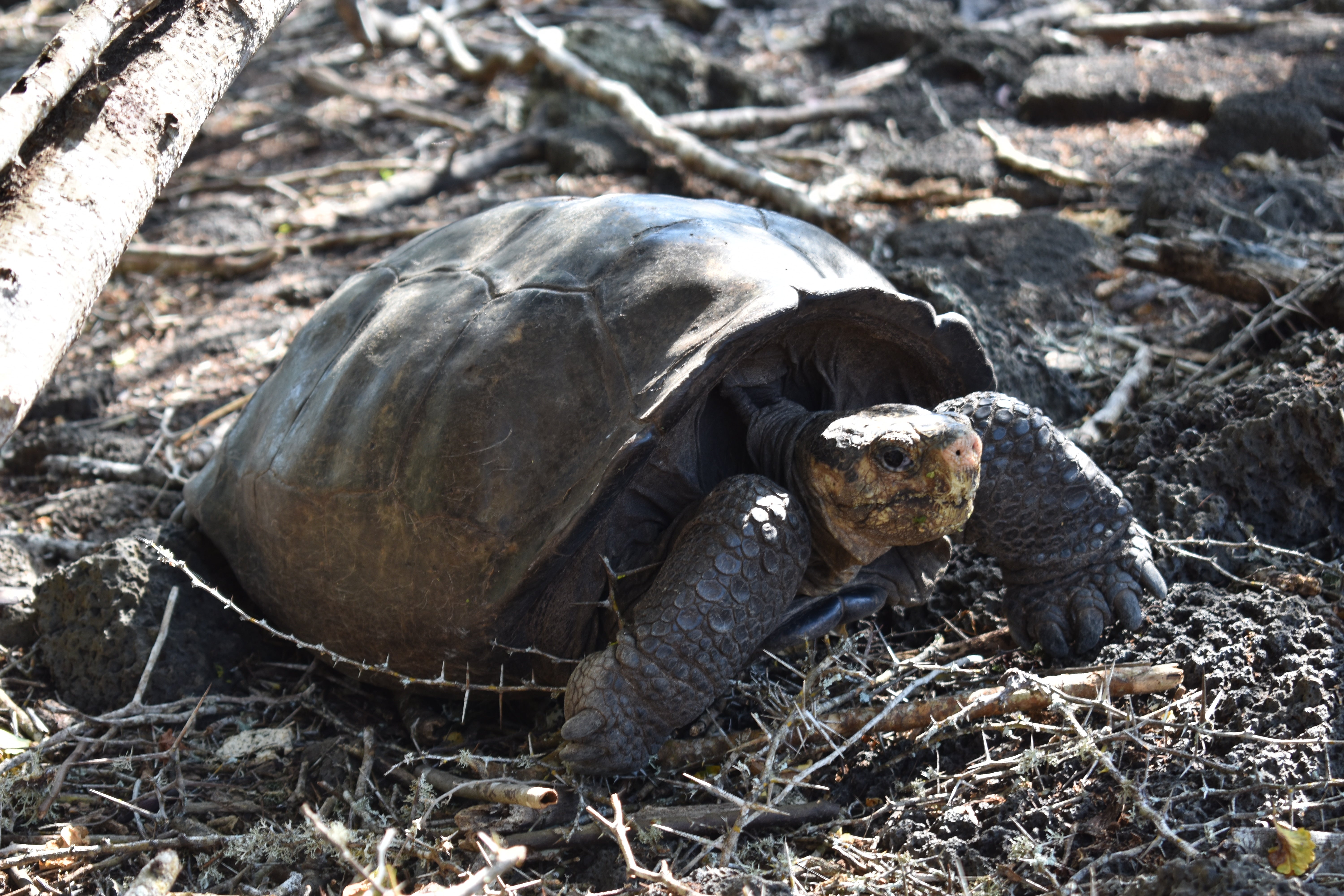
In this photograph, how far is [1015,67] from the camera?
25.7 feet

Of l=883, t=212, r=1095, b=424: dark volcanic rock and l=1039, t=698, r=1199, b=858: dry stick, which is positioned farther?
l=883, t=212, r=1095, b=424: dark volcanic rock

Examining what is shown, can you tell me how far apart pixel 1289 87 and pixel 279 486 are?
20.8 feet

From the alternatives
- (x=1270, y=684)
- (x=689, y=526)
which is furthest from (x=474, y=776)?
(x=1270, y=684)

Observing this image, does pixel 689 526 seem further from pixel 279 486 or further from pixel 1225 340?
pixel 1225 340

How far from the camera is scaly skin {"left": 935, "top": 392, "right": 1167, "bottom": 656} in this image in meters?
2.60

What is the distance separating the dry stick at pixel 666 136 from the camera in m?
5.32

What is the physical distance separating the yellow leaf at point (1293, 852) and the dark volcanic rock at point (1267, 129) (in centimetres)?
497

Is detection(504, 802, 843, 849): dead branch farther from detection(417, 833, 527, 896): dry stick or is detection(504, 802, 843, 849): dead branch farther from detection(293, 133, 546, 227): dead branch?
detection(293, 133, 546, 227): dead branch

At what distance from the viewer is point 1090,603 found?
2609mm

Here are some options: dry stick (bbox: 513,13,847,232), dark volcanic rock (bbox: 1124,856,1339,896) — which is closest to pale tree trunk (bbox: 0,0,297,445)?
dark volcanic rock (bbox: 1124,856,1339,896)

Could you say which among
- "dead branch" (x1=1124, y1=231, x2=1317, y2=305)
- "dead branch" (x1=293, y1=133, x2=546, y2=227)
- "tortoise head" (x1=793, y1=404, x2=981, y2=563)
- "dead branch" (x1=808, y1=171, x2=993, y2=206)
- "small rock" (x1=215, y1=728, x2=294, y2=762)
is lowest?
"small rock" (x1=215, y1=728, x2=294, y2=762)

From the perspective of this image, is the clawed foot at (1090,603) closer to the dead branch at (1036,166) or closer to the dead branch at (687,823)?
the dead branch at (687,823)

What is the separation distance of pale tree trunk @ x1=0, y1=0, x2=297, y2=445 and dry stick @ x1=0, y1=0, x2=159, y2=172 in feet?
0.18

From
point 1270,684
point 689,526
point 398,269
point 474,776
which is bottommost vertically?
point 474,776
